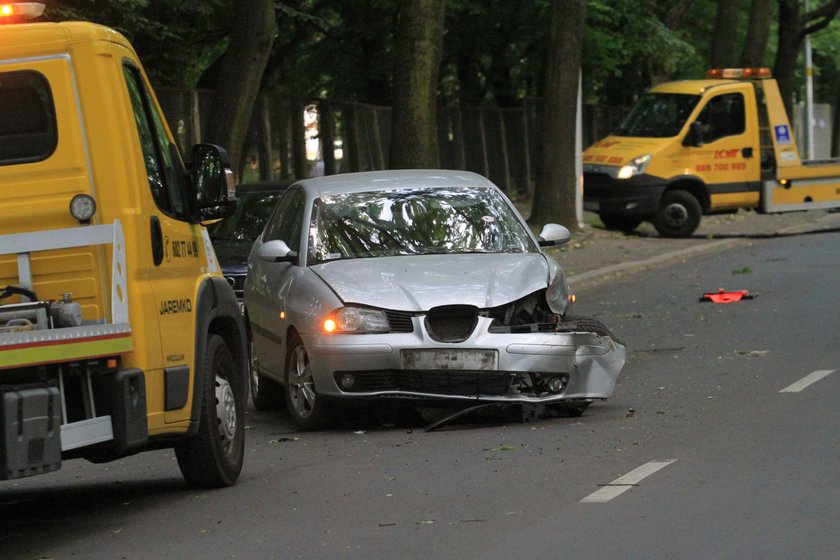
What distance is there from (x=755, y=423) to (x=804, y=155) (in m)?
49.9

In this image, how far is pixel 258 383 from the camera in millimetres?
11836

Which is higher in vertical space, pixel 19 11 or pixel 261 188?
pixel 19 11

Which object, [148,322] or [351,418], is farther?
[351,418]

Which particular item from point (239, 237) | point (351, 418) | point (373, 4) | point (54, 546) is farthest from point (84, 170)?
point (373, 4)

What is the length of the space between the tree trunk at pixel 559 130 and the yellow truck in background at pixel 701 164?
5.54 feet

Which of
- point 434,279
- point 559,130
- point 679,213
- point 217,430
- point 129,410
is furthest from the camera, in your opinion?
point 679,213

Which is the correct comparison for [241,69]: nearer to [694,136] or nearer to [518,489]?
[694,136]

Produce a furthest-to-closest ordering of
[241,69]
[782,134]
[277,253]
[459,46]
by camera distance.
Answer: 1. [459,46]
2. [782,134]
3. [241,69]
4. [277,253]

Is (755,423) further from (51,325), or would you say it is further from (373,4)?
(373,4)

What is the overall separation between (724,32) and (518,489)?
3082 centimetres

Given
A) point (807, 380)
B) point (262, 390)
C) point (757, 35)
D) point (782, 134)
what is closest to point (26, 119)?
point (262, 390)

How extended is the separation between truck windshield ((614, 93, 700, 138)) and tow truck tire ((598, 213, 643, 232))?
156cm

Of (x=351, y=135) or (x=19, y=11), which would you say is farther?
(x=351, y=135)

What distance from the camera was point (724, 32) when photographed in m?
37.0
